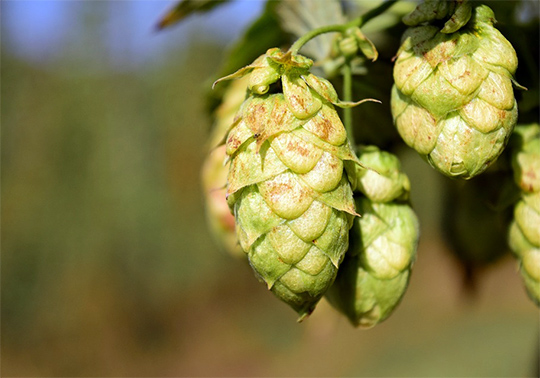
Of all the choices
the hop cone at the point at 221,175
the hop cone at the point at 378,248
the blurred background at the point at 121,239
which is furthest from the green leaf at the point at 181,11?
the blurred background at the point at 121,239

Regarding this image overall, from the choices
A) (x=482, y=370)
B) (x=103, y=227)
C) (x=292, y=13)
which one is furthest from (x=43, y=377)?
(x=292, y=13)

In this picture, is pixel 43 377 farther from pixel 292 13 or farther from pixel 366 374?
pixel 292 13

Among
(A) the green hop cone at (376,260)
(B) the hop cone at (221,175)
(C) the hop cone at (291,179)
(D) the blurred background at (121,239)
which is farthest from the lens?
(D) the blurred background at (121,239)

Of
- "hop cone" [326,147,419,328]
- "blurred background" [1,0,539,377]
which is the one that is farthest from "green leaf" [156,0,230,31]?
"blurred background" [1,0,539,377]

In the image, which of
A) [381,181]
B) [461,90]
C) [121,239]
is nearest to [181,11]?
[381,181]

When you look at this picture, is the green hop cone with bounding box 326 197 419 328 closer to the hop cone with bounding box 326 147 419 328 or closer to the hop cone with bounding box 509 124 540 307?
the hop cone with bounding box 326 147 419 328

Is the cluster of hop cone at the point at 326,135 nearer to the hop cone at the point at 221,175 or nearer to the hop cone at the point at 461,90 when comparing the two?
the hop cone at the point at 461,90

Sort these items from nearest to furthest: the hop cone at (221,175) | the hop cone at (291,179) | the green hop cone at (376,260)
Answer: the hop cone at (291,179)
the green hop cone at (376,260)
the hop cone at (221,175)
